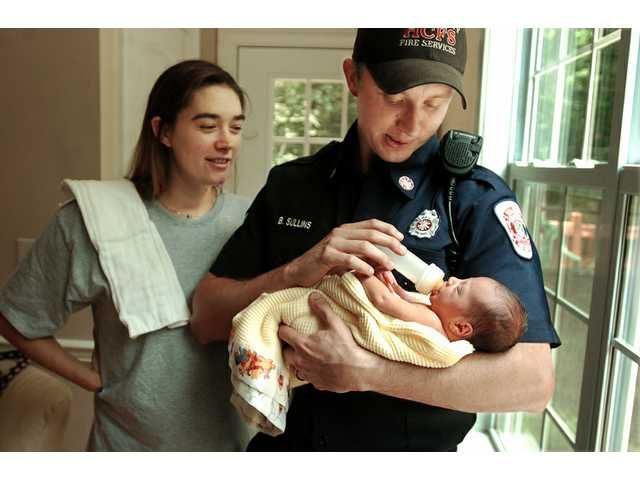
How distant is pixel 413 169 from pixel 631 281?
1.00 feet

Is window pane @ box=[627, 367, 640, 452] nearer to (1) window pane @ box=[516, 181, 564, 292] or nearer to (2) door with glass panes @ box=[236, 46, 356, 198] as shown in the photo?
(1) window pane @ box=[516, 181, 564, 292]

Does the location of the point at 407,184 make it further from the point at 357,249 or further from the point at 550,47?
the point at 550,47

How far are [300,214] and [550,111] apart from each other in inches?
22.0

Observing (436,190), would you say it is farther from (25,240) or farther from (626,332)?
(25,240)

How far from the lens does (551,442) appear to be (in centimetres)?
89

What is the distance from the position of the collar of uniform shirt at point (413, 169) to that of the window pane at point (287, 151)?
1.30ft

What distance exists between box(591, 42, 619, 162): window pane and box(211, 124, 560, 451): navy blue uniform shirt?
0.30 m

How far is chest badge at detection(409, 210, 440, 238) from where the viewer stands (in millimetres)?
629

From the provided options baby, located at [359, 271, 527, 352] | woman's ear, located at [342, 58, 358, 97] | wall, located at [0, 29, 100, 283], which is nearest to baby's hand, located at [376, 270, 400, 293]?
baby, located at [359, 271, 527, 352]

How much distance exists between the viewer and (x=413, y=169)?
648 millimetres

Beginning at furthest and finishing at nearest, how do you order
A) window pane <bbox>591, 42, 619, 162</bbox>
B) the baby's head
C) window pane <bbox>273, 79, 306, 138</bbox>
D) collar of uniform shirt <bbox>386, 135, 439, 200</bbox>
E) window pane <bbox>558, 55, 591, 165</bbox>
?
window pane <bbox>273, 79, 306, 138</bbox>, window pane <bbox>558, 55, 591, 165</bbox>, window pane <bbox>591, 42, 619, 162</bbox>, collar of uniform shirt <bbox>386, 135, 439, 200</bbox>, the baby's head

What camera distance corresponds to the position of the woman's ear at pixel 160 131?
80 cm

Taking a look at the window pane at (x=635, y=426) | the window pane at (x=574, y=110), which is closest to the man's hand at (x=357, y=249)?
the window pane at (x=635, y=426)
